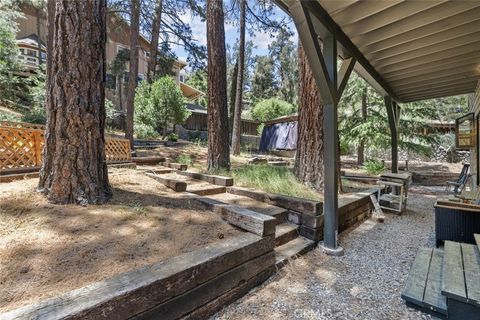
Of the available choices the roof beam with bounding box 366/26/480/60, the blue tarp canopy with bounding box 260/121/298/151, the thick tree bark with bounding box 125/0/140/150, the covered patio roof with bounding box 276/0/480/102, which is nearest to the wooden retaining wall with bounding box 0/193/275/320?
the covered patio roof with bounding box 276/0/480/102

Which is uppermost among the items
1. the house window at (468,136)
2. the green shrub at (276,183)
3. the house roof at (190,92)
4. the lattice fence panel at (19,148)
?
the house roof at (190,92)

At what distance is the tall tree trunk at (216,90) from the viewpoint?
18.6 feet

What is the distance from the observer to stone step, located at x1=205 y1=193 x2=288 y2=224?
3.39 meters

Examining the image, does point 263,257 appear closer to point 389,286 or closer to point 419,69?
point 389,286

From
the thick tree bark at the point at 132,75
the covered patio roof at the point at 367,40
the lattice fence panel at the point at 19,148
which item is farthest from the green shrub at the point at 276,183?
the thick tree bark at the point at 132,75

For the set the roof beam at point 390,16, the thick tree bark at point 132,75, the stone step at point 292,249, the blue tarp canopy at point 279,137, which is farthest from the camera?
the blue tarp canopy at point 279,137

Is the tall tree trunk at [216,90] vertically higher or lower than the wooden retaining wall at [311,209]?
higher

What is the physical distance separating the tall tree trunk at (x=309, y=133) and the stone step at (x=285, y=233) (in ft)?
4.31

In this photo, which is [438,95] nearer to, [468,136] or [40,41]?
[468,136]

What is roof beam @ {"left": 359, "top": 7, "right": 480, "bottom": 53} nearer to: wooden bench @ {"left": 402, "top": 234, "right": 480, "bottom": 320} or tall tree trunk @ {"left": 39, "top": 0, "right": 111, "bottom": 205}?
wooden bench @ {"left": 402, "top": 234, "right": 480, "bottom": 320}

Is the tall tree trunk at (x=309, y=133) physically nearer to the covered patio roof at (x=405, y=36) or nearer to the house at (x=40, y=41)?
the covered patio roof at (x=405, y=36)

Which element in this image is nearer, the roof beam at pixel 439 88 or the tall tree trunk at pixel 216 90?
the roof beam at pixel 439 88

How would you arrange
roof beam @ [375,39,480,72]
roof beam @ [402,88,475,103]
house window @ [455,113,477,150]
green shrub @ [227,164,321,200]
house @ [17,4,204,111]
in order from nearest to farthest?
roof beam @ [375,39,480,72] → green shrub @ [227,164,321,200] → roof beam @ [402,88,475,103] → house window @ [455,113,477,150] → house @ [17,4,204,111]

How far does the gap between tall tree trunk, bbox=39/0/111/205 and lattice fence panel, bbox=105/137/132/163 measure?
409 centimetres
